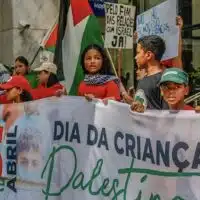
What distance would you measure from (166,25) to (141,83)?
1.17 meters

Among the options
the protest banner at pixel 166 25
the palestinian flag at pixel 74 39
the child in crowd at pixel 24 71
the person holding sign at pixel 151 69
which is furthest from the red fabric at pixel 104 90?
the child in crowd at pixel 24 71

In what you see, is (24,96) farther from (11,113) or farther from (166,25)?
(166,25)

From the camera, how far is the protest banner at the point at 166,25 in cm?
550

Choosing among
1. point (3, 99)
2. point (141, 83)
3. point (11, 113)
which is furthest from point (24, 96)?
point (141, 83)

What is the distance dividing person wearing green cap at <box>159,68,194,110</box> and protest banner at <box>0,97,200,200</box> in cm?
11

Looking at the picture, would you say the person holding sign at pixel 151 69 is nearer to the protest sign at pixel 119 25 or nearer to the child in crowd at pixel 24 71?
the protest sign at pixel 119 25

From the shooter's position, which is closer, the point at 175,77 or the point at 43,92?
the point at 175,77

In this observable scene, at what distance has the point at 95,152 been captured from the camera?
4551 mm

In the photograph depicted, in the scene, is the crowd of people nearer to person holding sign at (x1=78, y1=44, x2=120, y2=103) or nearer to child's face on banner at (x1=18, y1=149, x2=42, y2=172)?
person holding sign at (x1=78, y1=44, x2=120, y2=103)

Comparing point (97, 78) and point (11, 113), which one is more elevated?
point (97, 78)

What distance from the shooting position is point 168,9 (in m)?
5.88

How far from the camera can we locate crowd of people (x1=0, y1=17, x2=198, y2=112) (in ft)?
13.8

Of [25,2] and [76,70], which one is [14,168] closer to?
[76,70]

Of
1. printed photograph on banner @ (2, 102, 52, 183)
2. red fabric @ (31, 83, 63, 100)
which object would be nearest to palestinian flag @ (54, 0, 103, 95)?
red fabric @ (31, 83, 63, 100)
